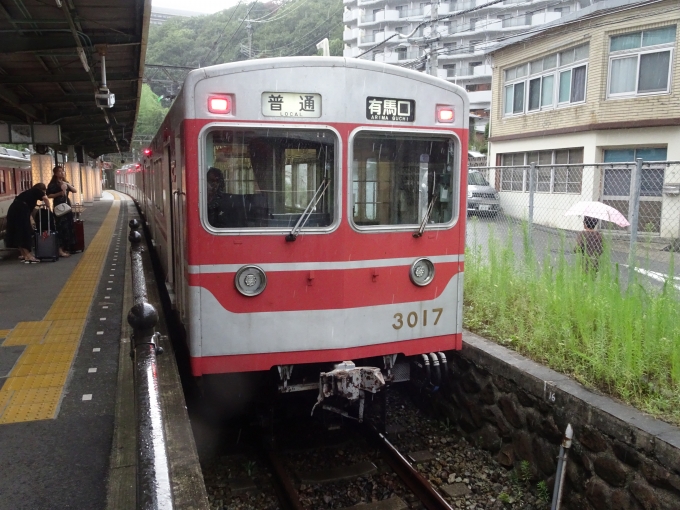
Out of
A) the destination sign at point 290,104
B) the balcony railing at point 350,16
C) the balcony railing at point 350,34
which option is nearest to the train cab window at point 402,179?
the destination sign at point 290,104

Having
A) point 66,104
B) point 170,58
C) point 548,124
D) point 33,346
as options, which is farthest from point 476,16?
point 33,346

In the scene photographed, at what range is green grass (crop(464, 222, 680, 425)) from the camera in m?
4.04

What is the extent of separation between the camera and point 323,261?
421 cm

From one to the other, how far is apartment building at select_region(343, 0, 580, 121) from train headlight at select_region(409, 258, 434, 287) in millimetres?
40923

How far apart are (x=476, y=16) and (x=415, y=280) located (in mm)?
50848

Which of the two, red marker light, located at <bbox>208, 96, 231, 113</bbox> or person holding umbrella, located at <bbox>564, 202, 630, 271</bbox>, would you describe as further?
person holding umbrella, located at <bbox>564, 202, 630, 271</bbox>

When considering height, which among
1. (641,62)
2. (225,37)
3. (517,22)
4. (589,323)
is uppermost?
(517,22)

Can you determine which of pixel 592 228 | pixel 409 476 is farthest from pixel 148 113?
pixel 409 476

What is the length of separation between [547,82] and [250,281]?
18.1 metres

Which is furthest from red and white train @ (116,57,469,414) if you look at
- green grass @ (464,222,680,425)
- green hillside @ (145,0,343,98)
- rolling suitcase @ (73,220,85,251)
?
green hillside @ (145,0,343,98)

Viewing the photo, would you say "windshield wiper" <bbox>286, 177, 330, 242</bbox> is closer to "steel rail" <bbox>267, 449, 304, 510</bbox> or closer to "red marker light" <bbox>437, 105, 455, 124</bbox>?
"red marker light" <bbox>437, 105, 455, 124</bbox>

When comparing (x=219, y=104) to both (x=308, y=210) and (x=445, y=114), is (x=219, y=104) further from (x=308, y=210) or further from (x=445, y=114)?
(x=445, y=114)

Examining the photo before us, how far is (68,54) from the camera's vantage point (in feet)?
30.6

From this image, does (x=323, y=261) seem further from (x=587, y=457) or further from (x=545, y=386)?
(x=587, y=457)
